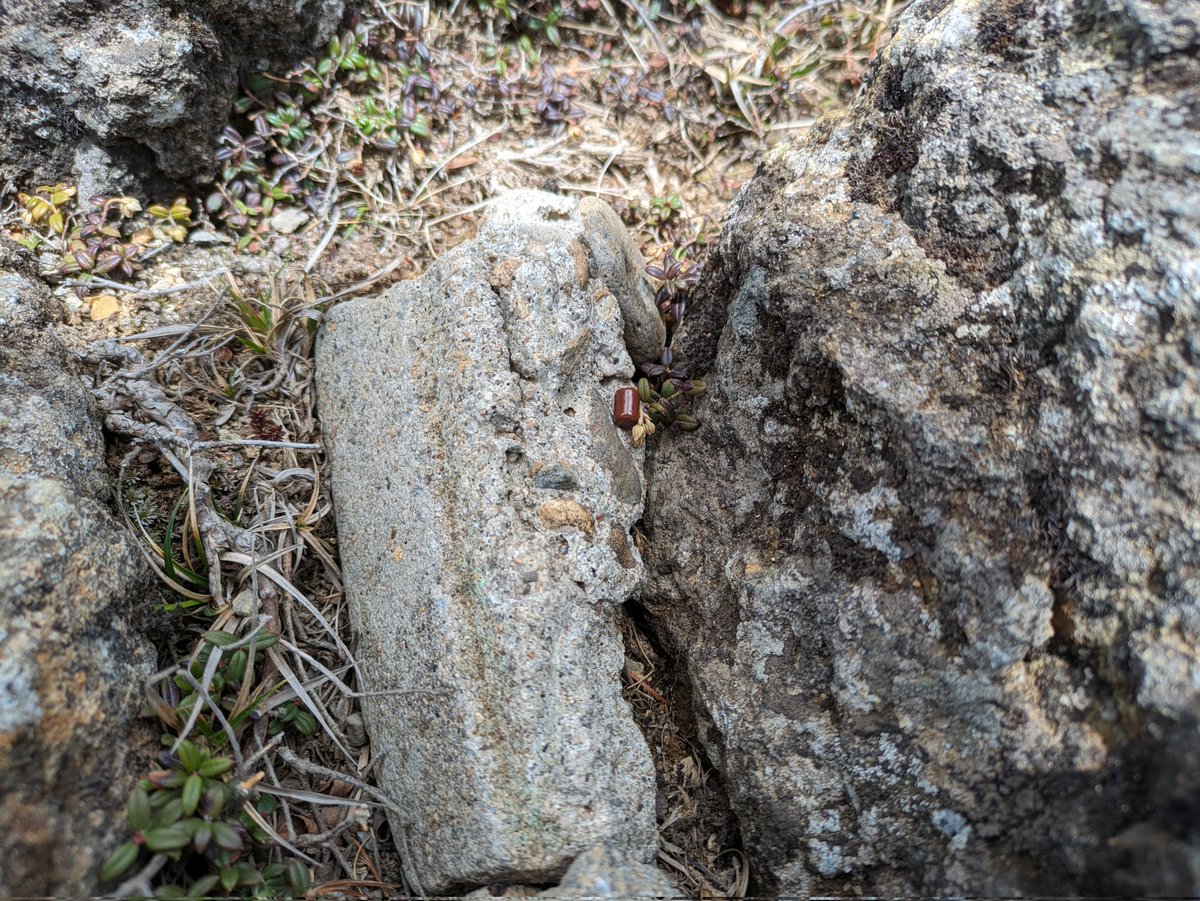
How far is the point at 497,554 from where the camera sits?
2193 mm

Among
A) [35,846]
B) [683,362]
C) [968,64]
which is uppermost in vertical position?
[968,64]

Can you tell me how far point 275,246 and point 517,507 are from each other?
1797 mm

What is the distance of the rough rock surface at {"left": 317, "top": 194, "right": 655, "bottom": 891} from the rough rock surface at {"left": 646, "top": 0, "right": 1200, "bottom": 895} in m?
0.36

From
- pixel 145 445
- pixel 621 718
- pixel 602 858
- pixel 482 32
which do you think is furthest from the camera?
pixel 482 32

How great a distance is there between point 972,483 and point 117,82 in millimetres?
3092

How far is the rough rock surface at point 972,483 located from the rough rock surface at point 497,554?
359mm

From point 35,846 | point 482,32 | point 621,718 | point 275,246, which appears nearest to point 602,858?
point 621,718

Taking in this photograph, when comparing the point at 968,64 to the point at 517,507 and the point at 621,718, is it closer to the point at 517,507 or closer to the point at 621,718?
the point at 517,507

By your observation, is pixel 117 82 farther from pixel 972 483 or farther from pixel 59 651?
pixel 972 483

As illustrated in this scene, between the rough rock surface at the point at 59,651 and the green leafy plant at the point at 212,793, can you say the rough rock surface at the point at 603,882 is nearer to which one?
the green leafy plant at the point at 212,793

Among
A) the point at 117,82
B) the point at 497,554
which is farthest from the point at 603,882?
the point at 117,82

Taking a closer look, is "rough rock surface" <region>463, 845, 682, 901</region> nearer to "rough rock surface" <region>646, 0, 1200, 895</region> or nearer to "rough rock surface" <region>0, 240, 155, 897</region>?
"rough rock surface" <region>646, 0, 1200, 895</region>

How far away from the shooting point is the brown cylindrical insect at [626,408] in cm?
261

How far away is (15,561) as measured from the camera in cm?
186
